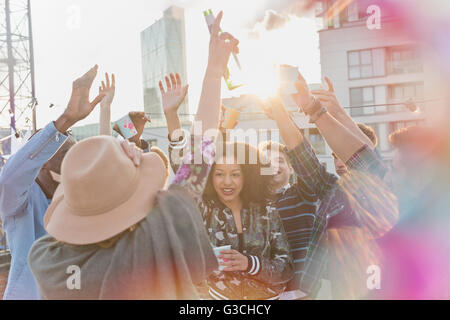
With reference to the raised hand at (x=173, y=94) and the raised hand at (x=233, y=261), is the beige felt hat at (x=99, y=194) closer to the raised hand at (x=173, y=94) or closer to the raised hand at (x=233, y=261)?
the raised hand at (x=173, y=94)

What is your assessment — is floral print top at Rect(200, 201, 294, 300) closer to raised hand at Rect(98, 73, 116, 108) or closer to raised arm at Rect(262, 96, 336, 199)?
raised arm at Rect(262, 96, 336, 199)

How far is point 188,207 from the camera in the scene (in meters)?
1.19

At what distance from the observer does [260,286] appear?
1.98 meters

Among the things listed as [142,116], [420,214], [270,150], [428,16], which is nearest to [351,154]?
[420,214]

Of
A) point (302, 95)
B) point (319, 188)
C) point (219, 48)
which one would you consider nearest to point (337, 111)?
point (302, 95)

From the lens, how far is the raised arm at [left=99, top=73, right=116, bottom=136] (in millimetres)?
2390

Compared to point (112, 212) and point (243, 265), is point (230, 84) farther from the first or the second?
point (243, 265)

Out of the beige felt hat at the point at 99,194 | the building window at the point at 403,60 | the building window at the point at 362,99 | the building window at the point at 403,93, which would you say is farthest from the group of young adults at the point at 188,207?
the building window at the point at 403,60

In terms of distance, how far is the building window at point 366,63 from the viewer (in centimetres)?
2697

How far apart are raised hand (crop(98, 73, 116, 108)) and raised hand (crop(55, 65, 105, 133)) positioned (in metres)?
0.69

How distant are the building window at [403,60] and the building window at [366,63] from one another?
79 centimetres

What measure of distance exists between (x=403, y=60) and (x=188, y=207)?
101ft

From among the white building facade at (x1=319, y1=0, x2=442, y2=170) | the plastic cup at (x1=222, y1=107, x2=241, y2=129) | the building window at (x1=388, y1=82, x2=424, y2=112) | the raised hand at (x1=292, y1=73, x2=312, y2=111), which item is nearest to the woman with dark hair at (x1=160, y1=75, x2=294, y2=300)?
the plastic cup at (x1=222, y1=107, x2=241, y2=129)

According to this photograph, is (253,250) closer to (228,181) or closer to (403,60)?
(228,181)
